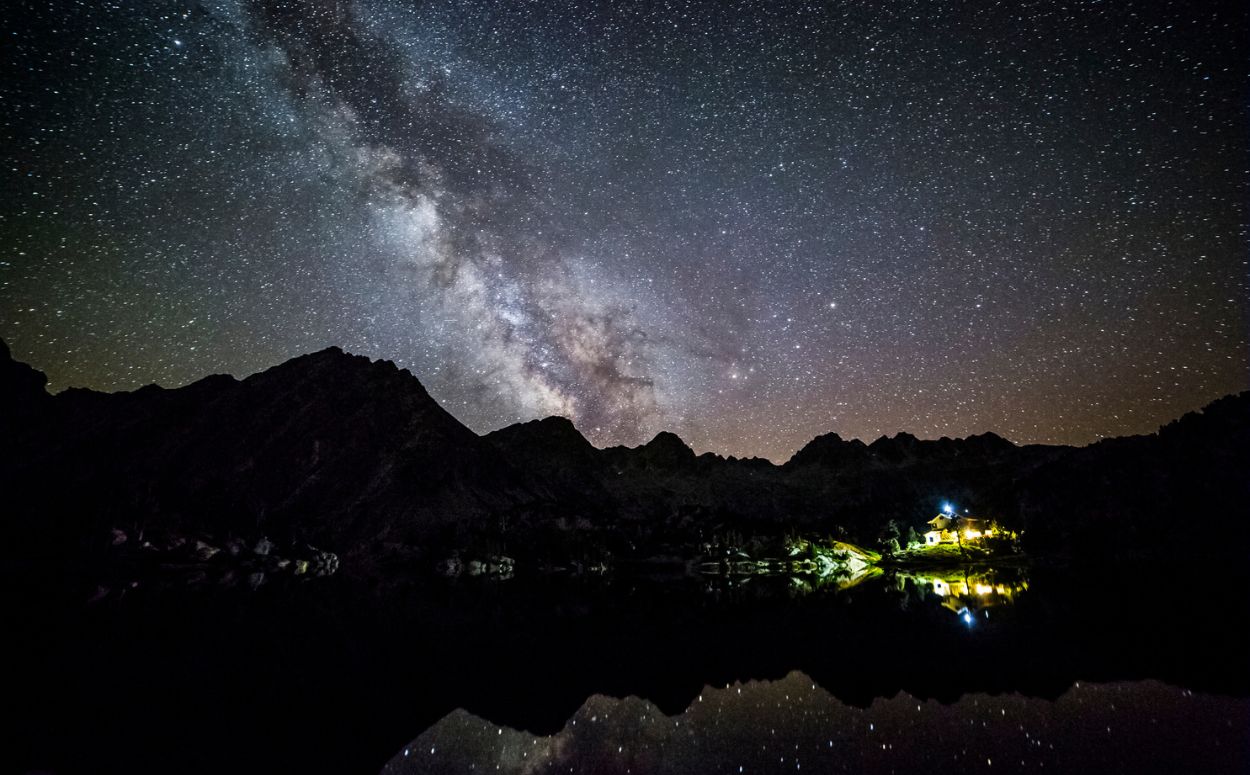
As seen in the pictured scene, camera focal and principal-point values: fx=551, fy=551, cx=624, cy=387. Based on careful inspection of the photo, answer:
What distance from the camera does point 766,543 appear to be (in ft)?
546

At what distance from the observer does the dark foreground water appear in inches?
452

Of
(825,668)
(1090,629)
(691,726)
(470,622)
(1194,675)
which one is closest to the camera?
(691,726)

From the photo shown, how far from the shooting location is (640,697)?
54.0 ft

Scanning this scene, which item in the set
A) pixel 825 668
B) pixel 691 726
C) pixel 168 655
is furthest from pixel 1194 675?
pixel 168 655

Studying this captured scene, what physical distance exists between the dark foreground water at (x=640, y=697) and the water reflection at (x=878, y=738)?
0.07 meters

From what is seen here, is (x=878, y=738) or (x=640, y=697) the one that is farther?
(x=640, y=697)

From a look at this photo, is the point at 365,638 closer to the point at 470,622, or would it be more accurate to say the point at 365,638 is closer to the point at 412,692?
the point at 470,622

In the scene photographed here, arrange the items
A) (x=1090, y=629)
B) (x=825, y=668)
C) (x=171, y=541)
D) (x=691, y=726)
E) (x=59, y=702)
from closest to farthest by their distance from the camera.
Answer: (x=691, y=726)
(x=59, y=702)
(x=825, y=668)
(x=1090, y=629)
(x=171, y=541)

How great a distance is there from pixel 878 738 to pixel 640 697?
6.77 meters

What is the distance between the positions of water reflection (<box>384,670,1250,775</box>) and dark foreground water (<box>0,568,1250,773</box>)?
0.22ft

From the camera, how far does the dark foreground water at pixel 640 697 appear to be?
11484 millimetres

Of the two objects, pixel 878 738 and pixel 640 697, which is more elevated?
pixel 878 738

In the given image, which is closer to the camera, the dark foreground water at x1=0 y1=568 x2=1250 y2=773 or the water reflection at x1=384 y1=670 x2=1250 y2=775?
the water reflection at x1=384 y1=670 x2=1250 y2=775

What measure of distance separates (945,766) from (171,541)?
158975 millimetres
